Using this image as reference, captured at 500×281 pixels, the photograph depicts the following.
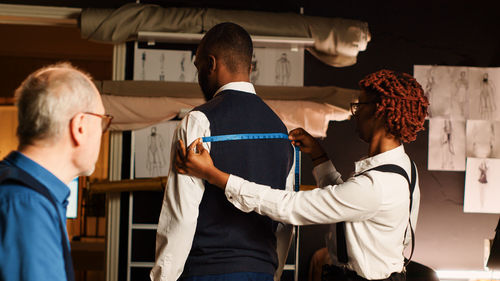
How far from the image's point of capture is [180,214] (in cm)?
163

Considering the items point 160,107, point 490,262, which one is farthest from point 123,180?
point 490,262

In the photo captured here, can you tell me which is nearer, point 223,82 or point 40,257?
point 40,257

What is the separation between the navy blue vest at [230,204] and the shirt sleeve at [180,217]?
40 mm

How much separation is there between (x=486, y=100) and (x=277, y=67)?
1.74 metres

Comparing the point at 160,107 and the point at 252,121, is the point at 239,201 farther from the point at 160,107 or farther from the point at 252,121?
the point at 160,107

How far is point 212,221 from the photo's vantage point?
1.69m

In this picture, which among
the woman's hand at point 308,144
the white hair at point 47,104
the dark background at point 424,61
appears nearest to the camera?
the white hair at point 47,104

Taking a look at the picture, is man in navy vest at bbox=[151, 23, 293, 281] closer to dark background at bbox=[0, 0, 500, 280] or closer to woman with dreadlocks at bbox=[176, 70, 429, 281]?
woman with dreadlocks at bbox=[176, 70, 429, 281]

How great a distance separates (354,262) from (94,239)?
5752mm

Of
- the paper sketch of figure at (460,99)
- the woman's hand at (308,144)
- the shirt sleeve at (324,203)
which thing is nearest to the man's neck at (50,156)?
the shirt sleeve at (324,203)

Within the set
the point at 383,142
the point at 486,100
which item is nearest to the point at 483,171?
the point at 486,100

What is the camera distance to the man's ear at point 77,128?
1.15 m

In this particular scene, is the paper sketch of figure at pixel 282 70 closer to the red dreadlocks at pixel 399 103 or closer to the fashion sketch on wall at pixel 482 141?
the fashion sketch on wall at pixel 482 141

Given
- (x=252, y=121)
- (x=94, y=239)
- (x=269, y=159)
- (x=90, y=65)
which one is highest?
(x=90, y=65)
